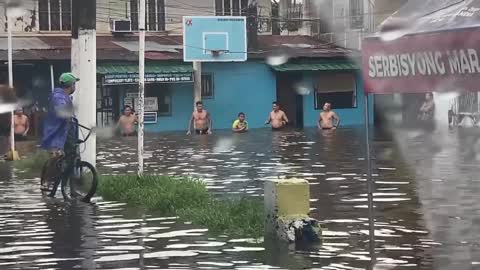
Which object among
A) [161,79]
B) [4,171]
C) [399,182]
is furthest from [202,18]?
[399,182]

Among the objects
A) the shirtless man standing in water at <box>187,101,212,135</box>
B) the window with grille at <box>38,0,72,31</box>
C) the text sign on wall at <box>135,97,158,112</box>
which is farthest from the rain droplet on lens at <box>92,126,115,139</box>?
the window with grille at <box>38,0,72,31</box>

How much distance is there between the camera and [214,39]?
32.3 m

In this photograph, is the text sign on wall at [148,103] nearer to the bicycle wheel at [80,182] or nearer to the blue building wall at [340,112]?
the blue building wall at [340,112]

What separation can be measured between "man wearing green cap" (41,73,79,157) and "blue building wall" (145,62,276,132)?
22187 millimetres

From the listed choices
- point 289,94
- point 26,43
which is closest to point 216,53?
point 289,94

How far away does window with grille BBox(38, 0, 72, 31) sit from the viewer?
32875 millimetres

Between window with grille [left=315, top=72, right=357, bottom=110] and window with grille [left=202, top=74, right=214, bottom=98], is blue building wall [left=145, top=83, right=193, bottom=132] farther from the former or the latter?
window with grille [left=315, top=72, right=357, bottom=110]

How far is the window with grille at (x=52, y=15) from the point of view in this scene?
32.9 meters

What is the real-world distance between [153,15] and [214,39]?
12.9ft

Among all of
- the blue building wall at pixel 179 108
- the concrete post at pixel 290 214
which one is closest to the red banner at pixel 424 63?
the concrete post at pixel 290 214

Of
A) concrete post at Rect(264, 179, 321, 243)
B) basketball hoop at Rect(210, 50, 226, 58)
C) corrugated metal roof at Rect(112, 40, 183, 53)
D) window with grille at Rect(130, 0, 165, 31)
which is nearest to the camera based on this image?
concrete post at Rect(264, 179, 321, 243)

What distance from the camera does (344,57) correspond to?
35594 millimetres

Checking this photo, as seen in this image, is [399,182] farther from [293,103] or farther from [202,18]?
[293,103]

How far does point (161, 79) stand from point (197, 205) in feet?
75.0
